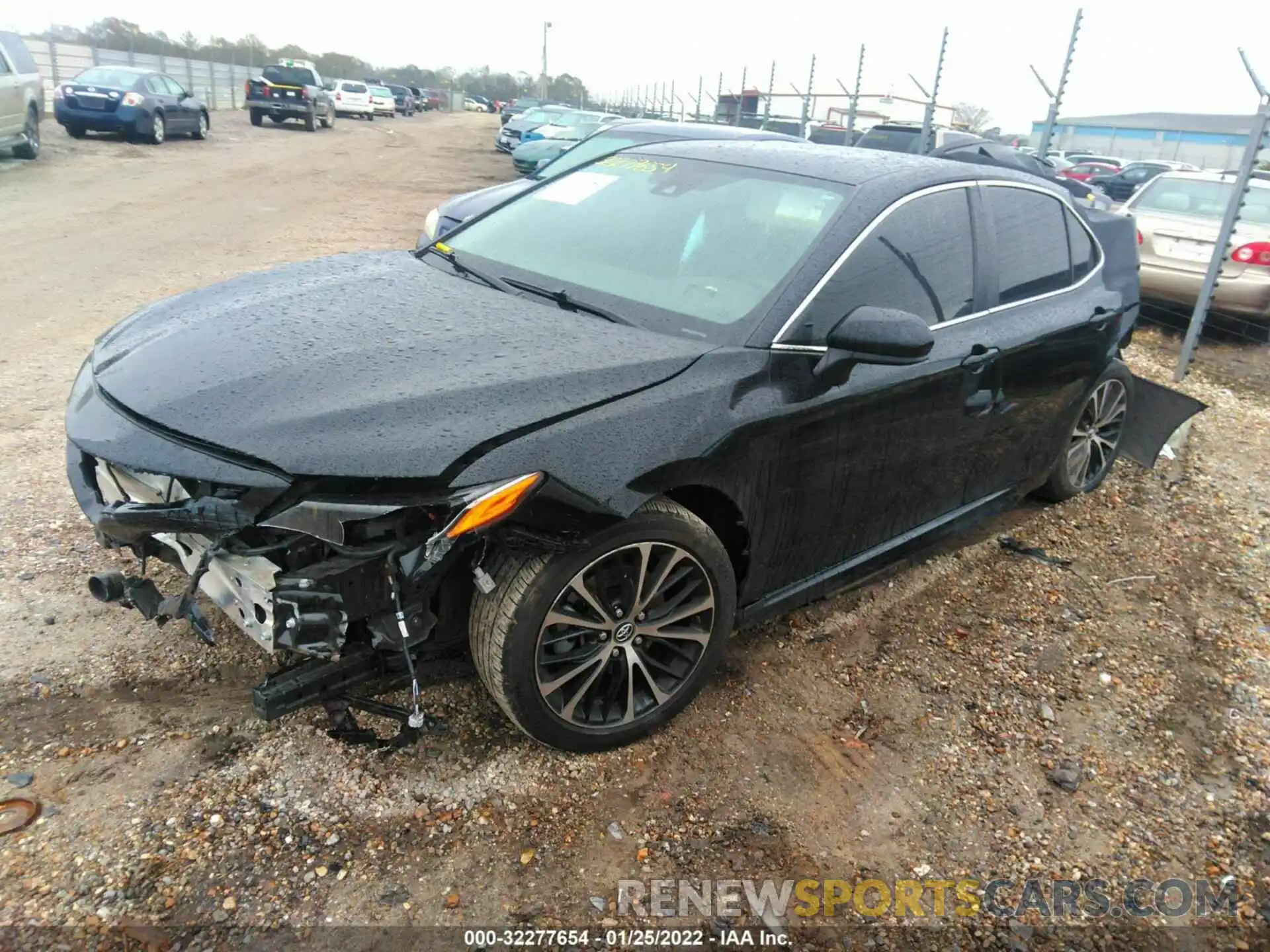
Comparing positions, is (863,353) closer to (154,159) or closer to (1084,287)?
(1084,287)

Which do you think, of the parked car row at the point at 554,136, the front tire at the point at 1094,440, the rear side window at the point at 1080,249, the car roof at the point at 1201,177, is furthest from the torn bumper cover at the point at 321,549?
the parked car row at the point at 554,136

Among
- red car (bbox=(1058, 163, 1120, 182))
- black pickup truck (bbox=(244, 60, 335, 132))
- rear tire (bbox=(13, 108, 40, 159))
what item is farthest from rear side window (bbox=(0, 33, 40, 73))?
red car (bbox=(1058, 163, 1120, 182))

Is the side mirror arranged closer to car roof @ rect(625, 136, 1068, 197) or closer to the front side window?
the front side window

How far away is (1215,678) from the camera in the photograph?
356cm

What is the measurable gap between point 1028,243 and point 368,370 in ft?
9.63

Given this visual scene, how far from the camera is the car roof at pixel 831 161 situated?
3.27 m

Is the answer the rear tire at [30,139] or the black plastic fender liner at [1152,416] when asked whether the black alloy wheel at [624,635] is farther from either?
the rear tire at [30,139]

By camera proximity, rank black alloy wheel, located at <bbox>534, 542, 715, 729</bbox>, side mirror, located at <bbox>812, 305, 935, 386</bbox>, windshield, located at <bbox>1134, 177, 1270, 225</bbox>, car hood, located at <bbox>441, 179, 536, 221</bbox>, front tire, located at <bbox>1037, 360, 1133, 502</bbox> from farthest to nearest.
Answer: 1. windshield, located at <bbox>1134, 177, 1270, 225</bbox>
2. car hood, located at <bbox>441, 179, 536, 221</bbox>
3. front tire, located at <bbox>1037, 360, 1133, 502</bbox>
4. side mirror, located at <bbox>812, 305, 935, 386</bbox>
5. black alloy wheel, located at <bbox>534, 542, 715, 729</bbox>

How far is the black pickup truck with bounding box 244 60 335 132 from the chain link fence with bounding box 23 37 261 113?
2230 mm

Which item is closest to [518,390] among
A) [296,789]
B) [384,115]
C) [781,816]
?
[296,789]

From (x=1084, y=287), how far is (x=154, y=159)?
1790 centimetres

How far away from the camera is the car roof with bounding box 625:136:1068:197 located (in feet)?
10.7

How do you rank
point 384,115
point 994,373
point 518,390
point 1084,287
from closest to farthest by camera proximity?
1. point 518,390
2. point 994,373
3. point 1084,287
4. point 384,115

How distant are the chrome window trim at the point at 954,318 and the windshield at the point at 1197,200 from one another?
6101mm
